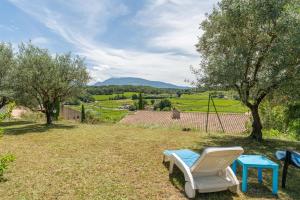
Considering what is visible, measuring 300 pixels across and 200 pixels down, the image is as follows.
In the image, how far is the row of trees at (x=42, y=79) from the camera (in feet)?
54.2

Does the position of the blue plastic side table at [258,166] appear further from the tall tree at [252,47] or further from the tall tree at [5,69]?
the tall tree at [5,69]

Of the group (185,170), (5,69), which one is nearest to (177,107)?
(5,69)

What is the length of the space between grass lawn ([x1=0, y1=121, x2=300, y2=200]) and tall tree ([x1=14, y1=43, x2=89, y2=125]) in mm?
4634

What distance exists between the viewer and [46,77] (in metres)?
16.5

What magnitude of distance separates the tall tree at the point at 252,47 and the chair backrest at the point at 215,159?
5194 mm

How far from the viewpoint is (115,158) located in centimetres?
914

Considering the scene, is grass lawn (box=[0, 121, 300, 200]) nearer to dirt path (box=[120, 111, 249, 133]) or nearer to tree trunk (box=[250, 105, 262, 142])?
tree trunk (box=[250, 105, 262, 142])

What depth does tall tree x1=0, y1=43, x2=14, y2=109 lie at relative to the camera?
1834 cm

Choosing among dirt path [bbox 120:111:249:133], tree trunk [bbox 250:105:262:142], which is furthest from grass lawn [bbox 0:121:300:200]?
dirt path [bbox 120:111:249:133]

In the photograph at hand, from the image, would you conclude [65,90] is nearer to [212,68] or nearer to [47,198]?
[212,68]

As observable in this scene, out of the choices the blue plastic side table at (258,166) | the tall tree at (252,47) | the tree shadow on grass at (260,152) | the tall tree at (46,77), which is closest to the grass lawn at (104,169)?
the tree shadow on grass at (260,152)

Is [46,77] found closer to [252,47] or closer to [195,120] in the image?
[252,47]

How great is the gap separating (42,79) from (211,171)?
12.9 metres

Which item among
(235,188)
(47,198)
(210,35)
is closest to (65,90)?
(210,35)
